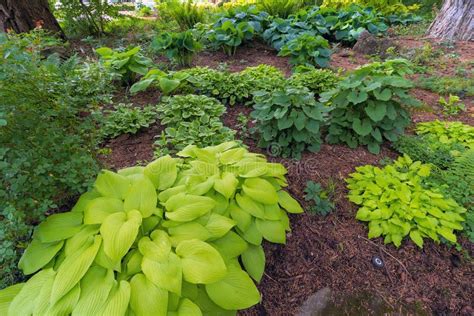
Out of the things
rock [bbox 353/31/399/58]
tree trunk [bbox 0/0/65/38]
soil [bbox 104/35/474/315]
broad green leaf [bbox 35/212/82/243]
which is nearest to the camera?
broad green leaf [bbox 35/212/82/243]

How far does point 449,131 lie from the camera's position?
275 centimetres

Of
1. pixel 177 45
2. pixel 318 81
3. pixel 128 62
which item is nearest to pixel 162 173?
pixel 128 62

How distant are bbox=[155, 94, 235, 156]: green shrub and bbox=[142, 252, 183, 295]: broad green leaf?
45.2 inches

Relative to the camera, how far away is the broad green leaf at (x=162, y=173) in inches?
66.4

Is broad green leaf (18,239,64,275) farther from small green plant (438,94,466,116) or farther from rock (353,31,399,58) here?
rock (353,31,399,58)

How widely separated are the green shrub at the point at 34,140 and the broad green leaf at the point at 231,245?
2.50 feet

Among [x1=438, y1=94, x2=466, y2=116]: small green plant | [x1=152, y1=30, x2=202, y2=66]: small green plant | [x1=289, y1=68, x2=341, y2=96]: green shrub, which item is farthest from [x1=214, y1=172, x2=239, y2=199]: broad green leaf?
[x1=438, y1=94, x2=466, y2=116]: small green plant

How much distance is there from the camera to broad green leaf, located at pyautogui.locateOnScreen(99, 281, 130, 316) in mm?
1135

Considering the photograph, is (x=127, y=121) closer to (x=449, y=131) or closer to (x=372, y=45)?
(x=449, y=131)

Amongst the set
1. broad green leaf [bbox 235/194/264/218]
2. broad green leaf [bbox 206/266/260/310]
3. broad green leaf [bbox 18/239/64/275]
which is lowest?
broad green leaf [bbox 206/266/260/310]

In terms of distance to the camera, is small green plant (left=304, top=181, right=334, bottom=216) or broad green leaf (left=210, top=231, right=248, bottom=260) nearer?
broad green leaf (left=210, top=231, right=248, bottom=260)

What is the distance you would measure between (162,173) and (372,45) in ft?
16.2

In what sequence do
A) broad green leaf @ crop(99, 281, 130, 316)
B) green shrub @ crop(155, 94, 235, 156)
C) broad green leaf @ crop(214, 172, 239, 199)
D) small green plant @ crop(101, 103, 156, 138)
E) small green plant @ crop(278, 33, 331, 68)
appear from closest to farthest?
broad green leaf @ crop(99, 281, 130, 316), broad green leaf @ crop(214, 172, 239, 199), green shrub @ crop(155, 94, 235, 156), small green plant @ crop(101, 103, 156, 138), small green plant @ crop(278, 33, 331, 68)

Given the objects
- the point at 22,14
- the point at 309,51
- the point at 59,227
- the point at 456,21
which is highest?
the point at 22,14
